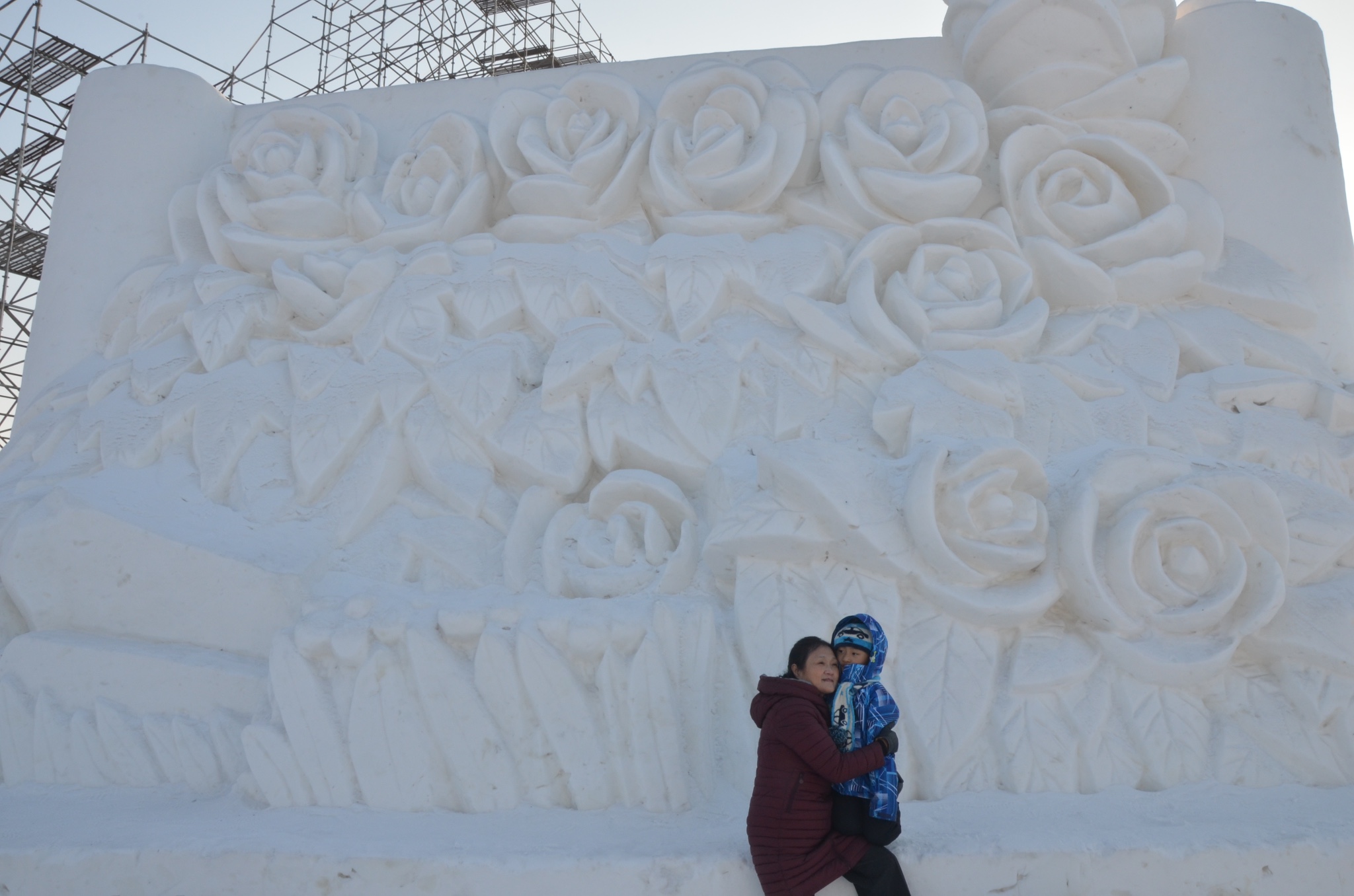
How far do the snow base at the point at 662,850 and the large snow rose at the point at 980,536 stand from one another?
1.38ft

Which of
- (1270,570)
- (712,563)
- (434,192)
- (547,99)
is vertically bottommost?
(1270,570)

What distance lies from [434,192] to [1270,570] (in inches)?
107

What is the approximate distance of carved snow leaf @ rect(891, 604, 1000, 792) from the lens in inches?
81.4

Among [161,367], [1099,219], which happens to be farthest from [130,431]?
[1099,219]

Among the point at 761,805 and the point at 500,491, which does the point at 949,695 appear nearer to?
the point at 761,805

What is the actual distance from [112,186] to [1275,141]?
4.18 meters

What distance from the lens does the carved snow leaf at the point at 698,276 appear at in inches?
115

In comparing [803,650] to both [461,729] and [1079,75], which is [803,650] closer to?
[461,729]

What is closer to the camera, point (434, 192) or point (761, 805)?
point (761, 805)

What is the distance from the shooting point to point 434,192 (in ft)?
10.9

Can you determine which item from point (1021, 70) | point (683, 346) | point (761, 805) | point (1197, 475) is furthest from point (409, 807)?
point (1021, 70)

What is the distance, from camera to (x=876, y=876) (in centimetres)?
166

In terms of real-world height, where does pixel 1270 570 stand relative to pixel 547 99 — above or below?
below

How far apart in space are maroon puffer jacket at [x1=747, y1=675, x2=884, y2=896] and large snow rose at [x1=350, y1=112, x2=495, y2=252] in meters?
2.19
